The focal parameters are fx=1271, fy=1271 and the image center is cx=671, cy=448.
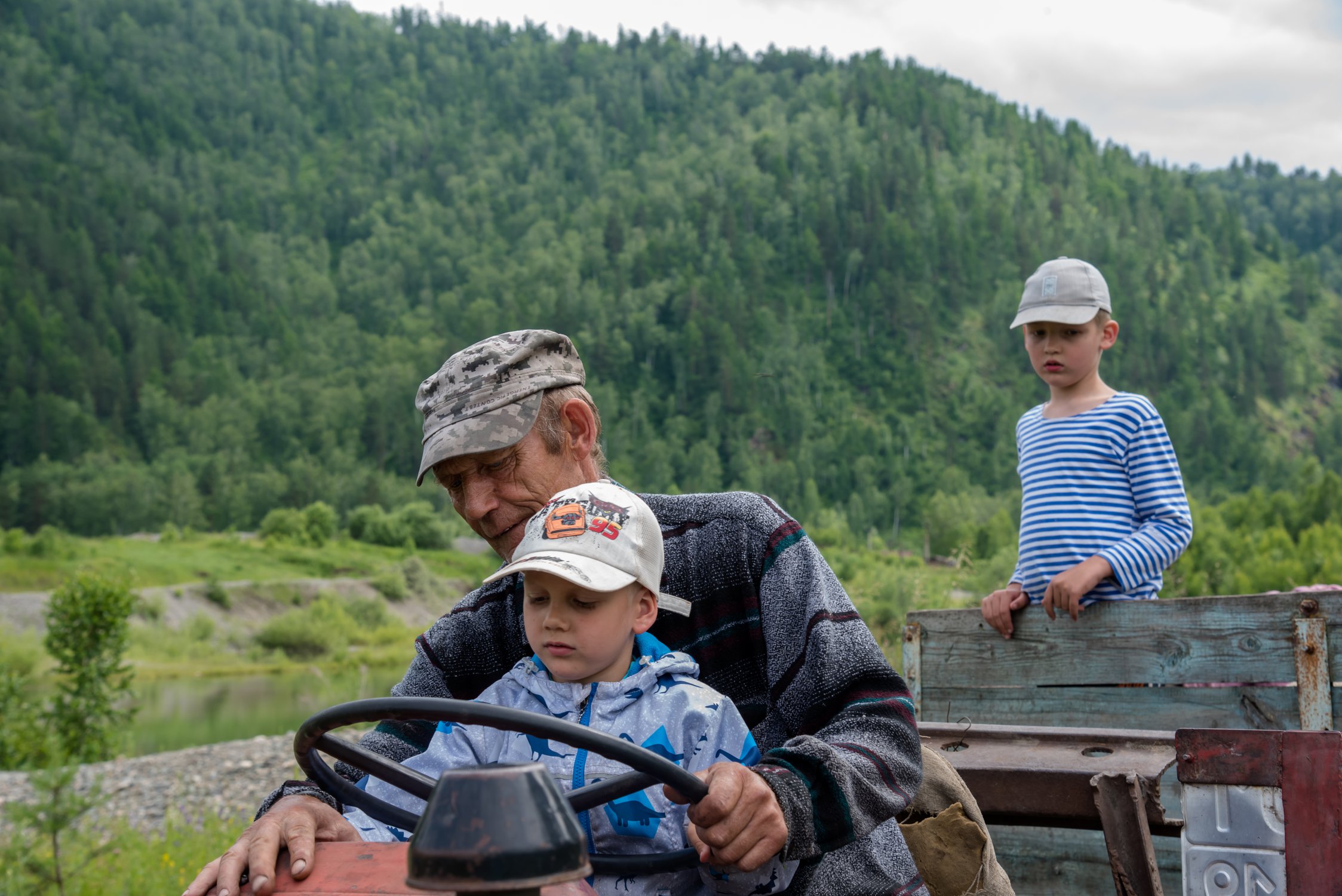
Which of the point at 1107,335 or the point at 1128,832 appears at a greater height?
the point at 1107,335

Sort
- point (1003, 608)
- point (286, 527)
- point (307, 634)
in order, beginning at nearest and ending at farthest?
point (1003, 608) < point (307, 634) < point (286, 527)

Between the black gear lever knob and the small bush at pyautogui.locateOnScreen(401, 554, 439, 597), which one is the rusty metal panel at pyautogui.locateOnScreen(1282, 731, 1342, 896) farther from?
the small bush at pyautogui.locateOnScreen(401, 554, 439, 597)

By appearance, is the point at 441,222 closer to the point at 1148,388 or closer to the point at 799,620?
the point at 1148,388

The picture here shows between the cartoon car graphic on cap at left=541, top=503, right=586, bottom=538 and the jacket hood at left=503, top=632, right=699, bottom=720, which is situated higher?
the cartoon car graphic on cap at left=541, top=503, right=586, bottom=538

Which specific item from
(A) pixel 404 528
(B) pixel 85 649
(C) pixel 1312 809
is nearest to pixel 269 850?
(C) pixel 1312 809

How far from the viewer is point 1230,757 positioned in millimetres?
1584

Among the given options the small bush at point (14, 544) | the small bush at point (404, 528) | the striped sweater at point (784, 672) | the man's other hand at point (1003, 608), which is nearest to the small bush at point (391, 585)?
the small bush at point (404, 528)

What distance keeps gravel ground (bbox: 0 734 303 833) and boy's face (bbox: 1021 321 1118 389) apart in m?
8.29

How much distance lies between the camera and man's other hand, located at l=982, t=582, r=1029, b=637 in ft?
11.7

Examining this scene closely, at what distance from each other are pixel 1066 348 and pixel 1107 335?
0.19 m

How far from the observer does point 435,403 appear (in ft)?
8.22

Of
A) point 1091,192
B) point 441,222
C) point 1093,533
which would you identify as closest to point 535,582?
point 1093,533

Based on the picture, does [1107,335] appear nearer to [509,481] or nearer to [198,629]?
[509,481]

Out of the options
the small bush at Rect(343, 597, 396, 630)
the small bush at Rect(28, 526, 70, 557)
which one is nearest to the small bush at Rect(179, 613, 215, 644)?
the small bush at Rect(343, 597, 396, 630)
